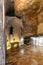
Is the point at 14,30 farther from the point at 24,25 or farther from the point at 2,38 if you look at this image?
the point at 2,38

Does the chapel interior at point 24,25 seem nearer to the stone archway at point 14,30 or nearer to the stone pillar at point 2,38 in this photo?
the stone archway at point 14,30

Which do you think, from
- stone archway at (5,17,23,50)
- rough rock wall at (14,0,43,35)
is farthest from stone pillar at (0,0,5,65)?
rough rock wall at (14,0,43,35)

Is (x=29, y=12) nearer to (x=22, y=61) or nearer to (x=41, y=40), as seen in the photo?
(x=41, y=40)

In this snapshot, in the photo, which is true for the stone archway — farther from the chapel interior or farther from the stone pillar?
the stone pillar

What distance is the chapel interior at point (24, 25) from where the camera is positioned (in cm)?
971

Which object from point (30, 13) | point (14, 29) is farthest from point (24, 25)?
point (14, 29)

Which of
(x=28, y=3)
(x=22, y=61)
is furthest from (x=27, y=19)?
(x=22, y=61)

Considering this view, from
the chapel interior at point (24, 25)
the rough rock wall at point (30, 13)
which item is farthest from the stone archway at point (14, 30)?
the rough rock wall at point (30, 13)

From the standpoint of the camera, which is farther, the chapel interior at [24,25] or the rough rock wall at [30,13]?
the rough rock wall at [30,13]

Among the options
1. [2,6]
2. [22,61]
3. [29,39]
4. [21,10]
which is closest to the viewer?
[2,6]

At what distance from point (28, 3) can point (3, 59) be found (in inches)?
292

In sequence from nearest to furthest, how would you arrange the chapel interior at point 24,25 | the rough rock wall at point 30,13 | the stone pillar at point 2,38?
the stone pillar at point 2,38
the chapel interior at point 24,25
the rough rock wall at point 30,13

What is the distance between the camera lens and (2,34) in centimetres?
448

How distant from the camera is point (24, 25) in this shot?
11.6m
